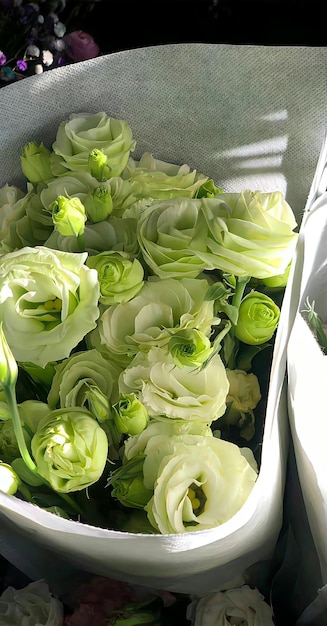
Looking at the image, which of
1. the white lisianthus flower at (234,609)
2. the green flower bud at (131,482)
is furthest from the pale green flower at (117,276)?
the white lisianthus flower at (234,609)

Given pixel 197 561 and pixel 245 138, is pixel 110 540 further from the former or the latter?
pixel 245 138

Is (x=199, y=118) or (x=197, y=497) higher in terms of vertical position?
(x=199, y=118)

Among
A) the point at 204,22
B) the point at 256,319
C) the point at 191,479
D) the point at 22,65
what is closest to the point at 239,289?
the point at 256,319

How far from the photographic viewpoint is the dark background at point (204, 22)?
3.58 ft

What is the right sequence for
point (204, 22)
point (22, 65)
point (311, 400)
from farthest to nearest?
point (204, 22) → point (22, 65) → point (311, 400)

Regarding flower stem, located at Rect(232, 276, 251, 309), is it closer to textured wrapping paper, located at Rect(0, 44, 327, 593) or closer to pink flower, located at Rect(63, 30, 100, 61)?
textured wrapping paper, located at Rect(0, 44, 327, 593)

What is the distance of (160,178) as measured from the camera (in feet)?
1.86

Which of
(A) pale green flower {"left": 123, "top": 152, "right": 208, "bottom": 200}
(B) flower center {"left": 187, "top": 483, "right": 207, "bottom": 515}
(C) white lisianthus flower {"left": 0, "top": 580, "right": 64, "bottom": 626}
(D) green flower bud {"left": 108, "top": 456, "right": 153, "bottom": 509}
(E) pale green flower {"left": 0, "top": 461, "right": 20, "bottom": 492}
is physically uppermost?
(A) pale green flower {"left": 123, "top": 152, "right": 208, "bottom": 200}

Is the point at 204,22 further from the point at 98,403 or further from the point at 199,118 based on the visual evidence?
the point at 98,403

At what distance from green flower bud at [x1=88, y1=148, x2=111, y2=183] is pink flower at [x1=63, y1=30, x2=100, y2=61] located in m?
0.43

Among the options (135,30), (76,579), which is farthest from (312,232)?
(135,30)

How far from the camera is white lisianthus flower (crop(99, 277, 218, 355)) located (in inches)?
18.1

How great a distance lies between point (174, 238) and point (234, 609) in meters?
0.29

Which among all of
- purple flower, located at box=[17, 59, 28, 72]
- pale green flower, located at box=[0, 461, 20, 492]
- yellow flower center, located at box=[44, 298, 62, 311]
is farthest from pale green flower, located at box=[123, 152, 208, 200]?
purple flower, located at box=[17, 59, 28, 72]
